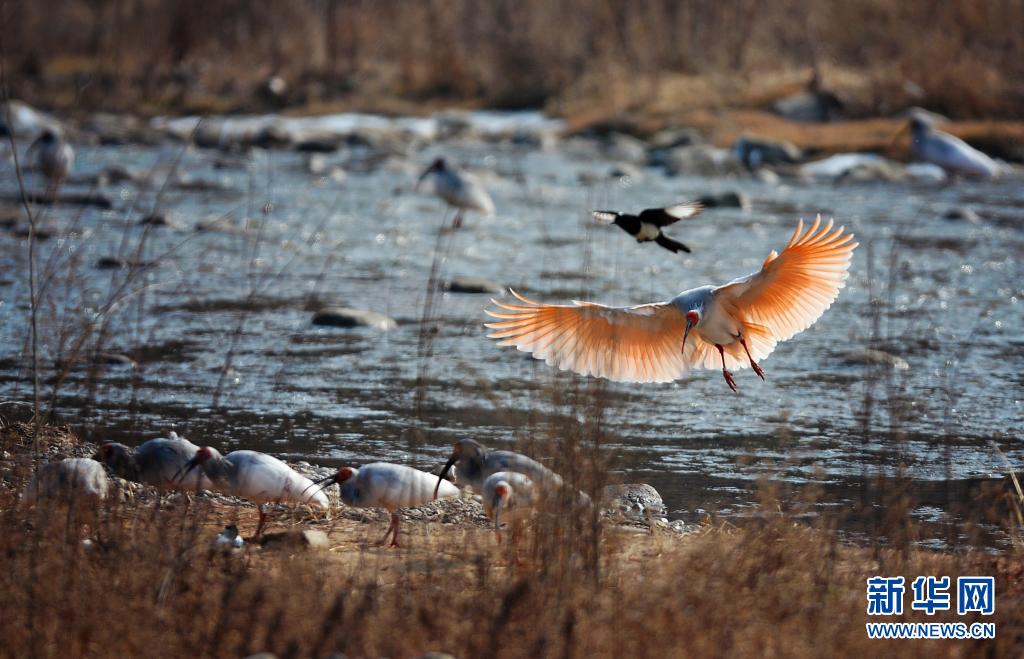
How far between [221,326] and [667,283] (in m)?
3.43

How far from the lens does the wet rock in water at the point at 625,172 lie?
14.7 metres

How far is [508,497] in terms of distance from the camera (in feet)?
14.4

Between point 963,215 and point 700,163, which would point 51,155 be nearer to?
point 700,163

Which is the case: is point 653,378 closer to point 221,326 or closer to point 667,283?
point 221,326

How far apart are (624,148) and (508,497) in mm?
12761

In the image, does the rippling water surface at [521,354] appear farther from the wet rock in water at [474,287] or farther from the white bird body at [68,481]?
the white bird body at [68,481]

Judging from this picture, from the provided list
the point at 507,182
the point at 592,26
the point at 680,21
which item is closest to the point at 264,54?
the point at 592,26

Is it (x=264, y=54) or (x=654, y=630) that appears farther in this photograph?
(x=264, y=54)

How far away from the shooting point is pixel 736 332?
547 cm

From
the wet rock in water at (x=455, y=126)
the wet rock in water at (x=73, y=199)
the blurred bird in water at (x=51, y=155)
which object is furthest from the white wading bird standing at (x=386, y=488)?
the wet rock in water at (x=455, y=126)

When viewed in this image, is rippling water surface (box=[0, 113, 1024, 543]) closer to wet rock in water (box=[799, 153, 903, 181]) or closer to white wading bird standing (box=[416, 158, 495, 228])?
white wading bird standing (box=[416, 158, 495, 228])

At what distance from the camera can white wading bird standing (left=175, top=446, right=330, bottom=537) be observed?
4.62 metres

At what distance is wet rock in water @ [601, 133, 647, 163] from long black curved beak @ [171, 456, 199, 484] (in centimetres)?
A: 1212

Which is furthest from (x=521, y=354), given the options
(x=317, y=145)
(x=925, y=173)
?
(x=317, y=145)
